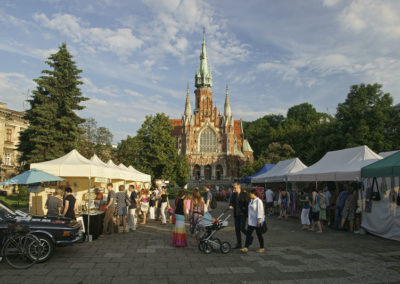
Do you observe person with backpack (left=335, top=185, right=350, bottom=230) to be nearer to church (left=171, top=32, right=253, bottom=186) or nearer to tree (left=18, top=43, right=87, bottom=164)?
tree (left=18, top=43, right=87, bottom=164)

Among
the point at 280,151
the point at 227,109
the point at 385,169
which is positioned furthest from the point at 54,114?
the point at 227,109

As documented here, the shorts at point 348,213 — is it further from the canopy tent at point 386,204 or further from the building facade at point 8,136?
the building facade at point 8,136

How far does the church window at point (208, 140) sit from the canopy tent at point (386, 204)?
174 feet

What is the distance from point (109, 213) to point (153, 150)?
29.2 m

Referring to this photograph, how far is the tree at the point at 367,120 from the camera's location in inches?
1170

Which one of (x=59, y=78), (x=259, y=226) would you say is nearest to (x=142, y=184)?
(x=59, y=78)

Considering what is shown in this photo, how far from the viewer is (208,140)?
64.8 meters

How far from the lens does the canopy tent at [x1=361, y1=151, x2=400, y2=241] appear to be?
33.3ft

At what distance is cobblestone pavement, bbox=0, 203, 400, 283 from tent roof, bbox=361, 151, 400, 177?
2.16m

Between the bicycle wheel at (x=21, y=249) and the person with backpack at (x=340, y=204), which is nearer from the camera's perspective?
the bicycle wheel at (x=21, y=249)

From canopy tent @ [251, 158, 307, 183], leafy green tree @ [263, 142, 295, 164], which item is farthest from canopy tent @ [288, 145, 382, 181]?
leafy green tree @ [263, 142, 295, 164]

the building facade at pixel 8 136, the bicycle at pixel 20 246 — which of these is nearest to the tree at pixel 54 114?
the bicycle at pixel 20 246

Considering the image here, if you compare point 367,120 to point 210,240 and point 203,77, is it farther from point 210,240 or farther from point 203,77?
point 203,77

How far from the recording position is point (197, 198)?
9430 millimetres
